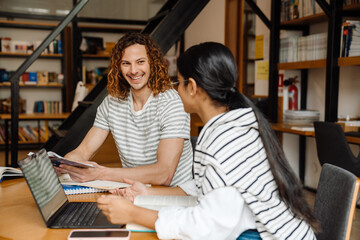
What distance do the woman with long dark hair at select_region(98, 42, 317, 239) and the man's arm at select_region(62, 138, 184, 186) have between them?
494 millimetres

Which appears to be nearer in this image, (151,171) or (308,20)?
(151,171)

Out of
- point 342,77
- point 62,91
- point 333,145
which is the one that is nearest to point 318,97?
point 342,77

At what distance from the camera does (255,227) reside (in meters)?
1.09

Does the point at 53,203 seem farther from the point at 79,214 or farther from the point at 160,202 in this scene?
the point at 160,202

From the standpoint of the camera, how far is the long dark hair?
108 centimetres

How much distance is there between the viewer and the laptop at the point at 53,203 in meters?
1.11

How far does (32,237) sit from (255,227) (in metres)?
0.61

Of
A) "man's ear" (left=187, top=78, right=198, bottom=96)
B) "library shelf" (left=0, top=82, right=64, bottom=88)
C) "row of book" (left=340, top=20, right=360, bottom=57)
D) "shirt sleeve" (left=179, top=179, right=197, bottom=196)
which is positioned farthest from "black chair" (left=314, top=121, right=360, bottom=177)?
"library shelf" (left=0, top=82, right=64, bottom=88)

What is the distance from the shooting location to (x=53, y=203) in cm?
119

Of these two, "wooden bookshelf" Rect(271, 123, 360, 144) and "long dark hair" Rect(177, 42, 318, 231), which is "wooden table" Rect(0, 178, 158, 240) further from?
"wooden bookshelf" Rect(271, 123, 360, 144)

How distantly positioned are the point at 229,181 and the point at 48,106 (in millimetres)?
6133

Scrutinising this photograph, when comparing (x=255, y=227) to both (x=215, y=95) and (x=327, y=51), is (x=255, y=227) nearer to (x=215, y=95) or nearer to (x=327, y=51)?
(x=215, y=95)

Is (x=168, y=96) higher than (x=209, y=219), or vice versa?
(x=168, y=96)

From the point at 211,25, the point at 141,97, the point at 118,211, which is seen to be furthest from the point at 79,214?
the point at 211,25
